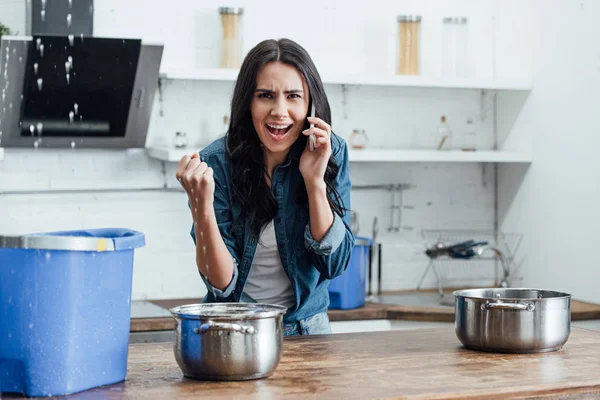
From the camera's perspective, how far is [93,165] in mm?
4215

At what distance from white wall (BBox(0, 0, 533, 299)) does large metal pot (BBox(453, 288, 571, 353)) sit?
230 centimetres

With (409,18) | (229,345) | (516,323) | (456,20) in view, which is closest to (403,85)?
(409,18)

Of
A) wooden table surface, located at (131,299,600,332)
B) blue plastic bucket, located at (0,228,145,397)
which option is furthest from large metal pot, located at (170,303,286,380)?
wooden table surface, located at (131,299,600,332)

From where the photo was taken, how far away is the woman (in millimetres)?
2434

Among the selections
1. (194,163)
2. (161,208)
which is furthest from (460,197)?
(194,163)

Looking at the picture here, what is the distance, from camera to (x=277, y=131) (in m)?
2.43

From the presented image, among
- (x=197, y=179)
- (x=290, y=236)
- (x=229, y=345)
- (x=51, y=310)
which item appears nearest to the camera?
(x=51, y=310)

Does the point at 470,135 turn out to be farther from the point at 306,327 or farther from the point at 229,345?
the point at 229,345

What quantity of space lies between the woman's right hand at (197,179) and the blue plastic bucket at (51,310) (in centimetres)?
30

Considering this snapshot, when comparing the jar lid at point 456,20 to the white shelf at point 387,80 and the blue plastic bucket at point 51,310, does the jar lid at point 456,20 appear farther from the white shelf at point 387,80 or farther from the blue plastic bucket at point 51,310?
the blue plastic bucket at point 51,310

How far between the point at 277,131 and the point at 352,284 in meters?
1.76

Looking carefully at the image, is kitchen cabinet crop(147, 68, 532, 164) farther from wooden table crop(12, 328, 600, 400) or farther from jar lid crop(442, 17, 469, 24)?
wooden table crop(12, 328, 600, 400)

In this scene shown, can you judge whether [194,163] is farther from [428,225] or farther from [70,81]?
[428,225]

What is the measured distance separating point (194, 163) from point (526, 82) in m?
3.00
